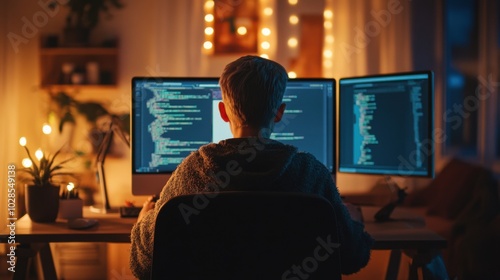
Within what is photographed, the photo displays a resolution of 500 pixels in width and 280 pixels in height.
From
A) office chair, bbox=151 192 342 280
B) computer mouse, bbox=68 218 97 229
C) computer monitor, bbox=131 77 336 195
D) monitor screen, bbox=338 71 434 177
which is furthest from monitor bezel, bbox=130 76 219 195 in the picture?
office chair, bbox=151 192 342 280

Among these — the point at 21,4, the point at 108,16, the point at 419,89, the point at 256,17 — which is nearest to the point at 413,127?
the point at 419,89

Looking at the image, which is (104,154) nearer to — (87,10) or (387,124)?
(387,124)

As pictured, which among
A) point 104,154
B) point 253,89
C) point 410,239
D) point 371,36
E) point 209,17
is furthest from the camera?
point 209,17

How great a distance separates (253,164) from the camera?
1293 millimetres

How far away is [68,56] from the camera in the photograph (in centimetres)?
510

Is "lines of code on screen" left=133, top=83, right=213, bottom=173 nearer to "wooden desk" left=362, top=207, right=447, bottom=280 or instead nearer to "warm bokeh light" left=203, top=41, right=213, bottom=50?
"wooden desk" left=362, top=207, right=447, bottom=280

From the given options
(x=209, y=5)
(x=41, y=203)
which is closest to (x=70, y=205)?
(x=41, y=203)

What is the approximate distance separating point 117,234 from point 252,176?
0.80m

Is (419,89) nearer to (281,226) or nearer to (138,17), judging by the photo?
(281,226)

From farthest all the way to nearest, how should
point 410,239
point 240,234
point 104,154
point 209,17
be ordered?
point 209,17 → point 104,154 → point 410,239 → point 240,234

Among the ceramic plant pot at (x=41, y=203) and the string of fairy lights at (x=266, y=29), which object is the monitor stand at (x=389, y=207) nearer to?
the ceramic plant pot at (x=41, y=203)

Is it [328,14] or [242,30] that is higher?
[328,14]

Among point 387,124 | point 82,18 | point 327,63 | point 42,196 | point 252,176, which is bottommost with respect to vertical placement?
point 42,196

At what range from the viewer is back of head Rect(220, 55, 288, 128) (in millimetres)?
1398
